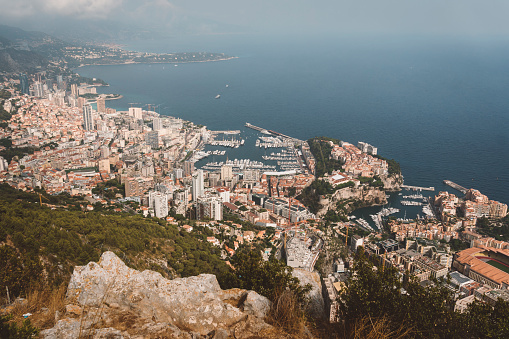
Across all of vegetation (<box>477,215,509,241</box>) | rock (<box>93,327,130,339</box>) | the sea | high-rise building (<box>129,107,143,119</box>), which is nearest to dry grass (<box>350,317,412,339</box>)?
rock (<box>93,327,130,339</box>)

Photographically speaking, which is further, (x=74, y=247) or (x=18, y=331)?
(x=74, y=247)

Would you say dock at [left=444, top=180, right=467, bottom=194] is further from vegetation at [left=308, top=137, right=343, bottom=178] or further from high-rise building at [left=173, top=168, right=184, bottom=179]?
high-rise building at [left=173, top=168, right=184, bottom=179]

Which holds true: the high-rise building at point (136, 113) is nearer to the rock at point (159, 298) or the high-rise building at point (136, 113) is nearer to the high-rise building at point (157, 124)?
the high-rise building at point (157, 124)

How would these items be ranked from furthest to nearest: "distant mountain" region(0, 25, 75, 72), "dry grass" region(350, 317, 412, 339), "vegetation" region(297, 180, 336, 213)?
1. "distant mountain" region(0, 25, 75, 72)
2. "vegetation" region(297, 180, 336, 213)
3. "dry grass" region(350, 317, 412, 339)

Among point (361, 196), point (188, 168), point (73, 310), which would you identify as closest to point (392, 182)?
point (361, 196)

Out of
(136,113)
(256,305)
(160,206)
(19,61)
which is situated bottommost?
(160,206)

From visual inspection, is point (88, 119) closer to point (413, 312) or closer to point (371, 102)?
point (371, 102)

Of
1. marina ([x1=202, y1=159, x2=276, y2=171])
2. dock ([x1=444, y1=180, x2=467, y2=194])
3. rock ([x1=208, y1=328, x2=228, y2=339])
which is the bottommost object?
dock ([x1=444, y1=180, x2=467, y2=194])
